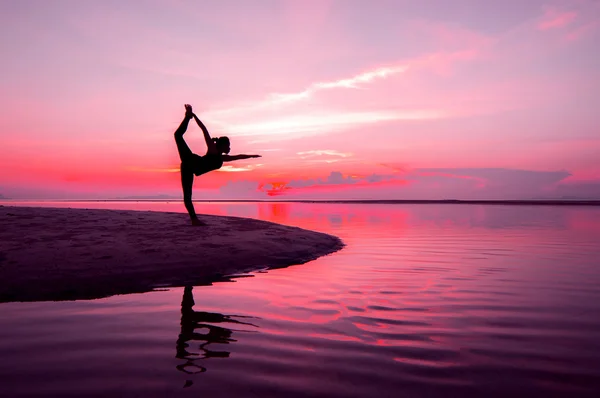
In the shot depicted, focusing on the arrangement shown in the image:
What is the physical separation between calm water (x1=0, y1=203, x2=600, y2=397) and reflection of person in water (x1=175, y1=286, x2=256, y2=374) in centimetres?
2

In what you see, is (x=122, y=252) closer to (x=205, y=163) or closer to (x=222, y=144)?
(x=205, y=163)

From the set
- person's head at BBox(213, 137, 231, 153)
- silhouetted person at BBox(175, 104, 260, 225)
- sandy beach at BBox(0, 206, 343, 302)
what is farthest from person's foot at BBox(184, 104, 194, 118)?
sandy beach at BBox(0, 206, 343, 302)

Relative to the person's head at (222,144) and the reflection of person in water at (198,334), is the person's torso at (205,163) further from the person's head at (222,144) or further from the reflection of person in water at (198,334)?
the reflection of person in water at (198,334)

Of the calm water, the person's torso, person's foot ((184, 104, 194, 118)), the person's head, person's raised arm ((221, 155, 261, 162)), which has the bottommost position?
the calm water

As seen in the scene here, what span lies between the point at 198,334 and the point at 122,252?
6057 mm

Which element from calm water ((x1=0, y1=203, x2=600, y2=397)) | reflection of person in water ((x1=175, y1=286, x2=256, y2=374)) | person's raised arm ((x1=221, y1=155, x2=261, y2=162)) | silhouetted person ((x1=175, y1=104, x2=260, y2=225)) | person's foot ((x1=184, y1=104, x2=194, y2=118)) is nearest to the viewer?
calm water ((x1=0, y1=203, x2=600, y2=397))

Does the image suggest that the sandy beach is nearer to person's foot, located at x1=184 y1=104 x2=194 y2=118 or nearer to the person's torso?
the person's torso

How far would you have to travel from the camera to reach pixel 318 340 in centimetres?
518

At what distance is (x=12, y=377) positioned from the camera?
4051mm

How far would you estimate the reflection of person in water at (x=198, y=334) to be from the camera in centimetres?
446

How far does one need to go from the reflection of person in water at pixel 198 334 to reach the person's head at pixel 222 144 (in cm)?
703

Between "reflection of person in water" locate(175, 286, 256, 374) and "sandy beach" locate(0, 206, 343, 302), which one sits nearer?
"reflection of person in water" locate(175, 286, 256, 374)

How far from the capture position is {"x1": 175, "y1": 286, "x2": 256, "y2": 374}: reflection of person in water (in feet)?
Result: 14.6

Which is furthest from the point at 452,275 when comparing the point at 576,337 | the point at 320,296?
the point at 576,337
